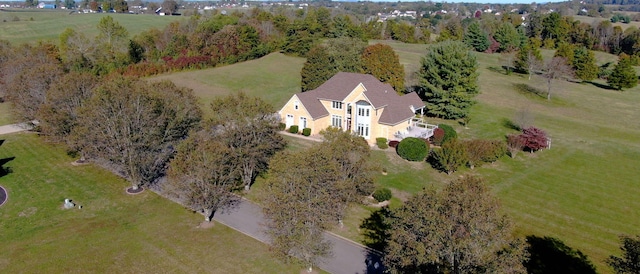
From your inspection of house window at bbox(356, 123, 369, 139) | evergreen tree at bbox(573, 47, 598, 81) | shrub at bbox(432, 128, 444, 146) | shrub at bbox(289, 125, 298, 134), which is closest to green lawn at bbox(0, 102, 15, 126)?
shrub at bbox(289, 125, 298, 134)

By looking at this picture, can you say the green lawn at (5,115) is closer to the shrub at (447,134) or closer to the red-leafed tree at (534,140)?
the shrub at (447,134)

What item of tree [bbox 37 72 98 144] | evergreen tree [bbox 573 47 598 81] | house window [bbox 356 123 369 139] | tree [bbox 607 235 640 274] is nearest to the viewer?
tree [bbox 607 235 640 274]

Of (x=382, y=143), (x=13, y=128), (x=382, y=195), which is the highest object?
(x=382, y=143)

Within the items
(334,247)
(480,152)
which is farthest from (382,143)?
(334,247)

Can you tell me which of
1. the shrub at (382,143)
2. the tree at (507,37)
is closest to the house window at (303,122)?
the shrub at (382,143)

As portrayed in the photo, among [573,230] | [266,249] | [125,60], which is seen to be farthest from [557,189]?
[125,60]

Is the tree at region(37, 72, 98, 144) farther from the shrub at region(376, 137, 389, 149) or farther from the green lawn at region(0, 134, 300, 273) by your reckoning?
the shrub at region(376, 137, 389, 149)

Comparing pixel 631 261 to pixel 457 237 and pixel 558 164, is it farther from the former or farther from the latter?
pixel 558 164
